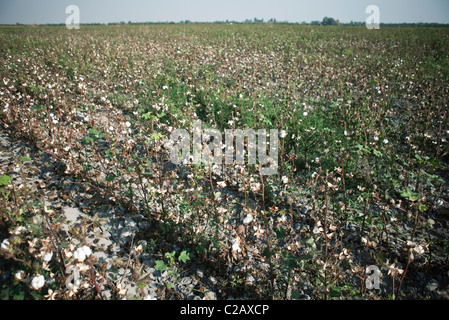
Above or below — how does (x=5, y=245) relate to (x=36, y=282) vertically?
above

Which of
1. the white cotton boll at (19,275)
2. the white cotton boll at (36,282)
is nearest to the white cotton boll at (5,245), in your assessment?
the white cotton boll at (19,275)

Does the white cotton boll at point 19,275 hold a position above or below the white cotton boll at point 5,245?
below

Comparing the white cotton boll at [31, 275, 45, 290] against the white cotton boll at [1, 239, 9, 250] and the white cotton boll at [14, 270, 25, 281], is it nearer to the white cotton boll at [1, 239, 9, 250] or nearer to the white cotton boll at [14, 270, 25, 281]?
the white cotton boll at [14, 270, 25, 281]

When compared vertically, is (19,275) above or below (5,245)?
below

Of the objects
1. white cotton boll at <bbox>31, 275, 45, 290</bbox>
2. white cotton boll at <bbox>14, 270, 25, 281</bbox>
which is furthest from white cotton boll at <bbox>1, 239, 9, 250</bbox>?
white cotton boll at <bbox>31, 275, 45, 290</bbox>

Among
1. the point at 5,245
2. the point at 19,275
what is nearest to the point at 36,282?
the point at 19,275

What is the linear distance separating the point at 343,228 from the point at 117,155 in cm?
413

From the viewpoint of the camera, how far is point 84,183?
3582 millimetres

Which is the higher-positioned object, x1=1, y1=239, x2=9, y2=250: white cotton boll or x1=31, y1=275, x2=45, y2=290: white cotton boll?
x1=1, y1=239, x2=9, y2=250: white cotton boll

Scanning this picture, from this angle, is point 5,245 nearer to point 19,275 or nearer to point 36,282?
point 19,275

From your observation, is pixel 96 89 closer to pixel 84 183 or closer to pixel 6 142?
pixel 6 142

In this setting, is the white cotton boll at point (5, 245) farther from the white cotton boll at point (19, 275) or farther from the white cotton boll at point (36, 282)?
the white cotton boll at point (36, 282)
